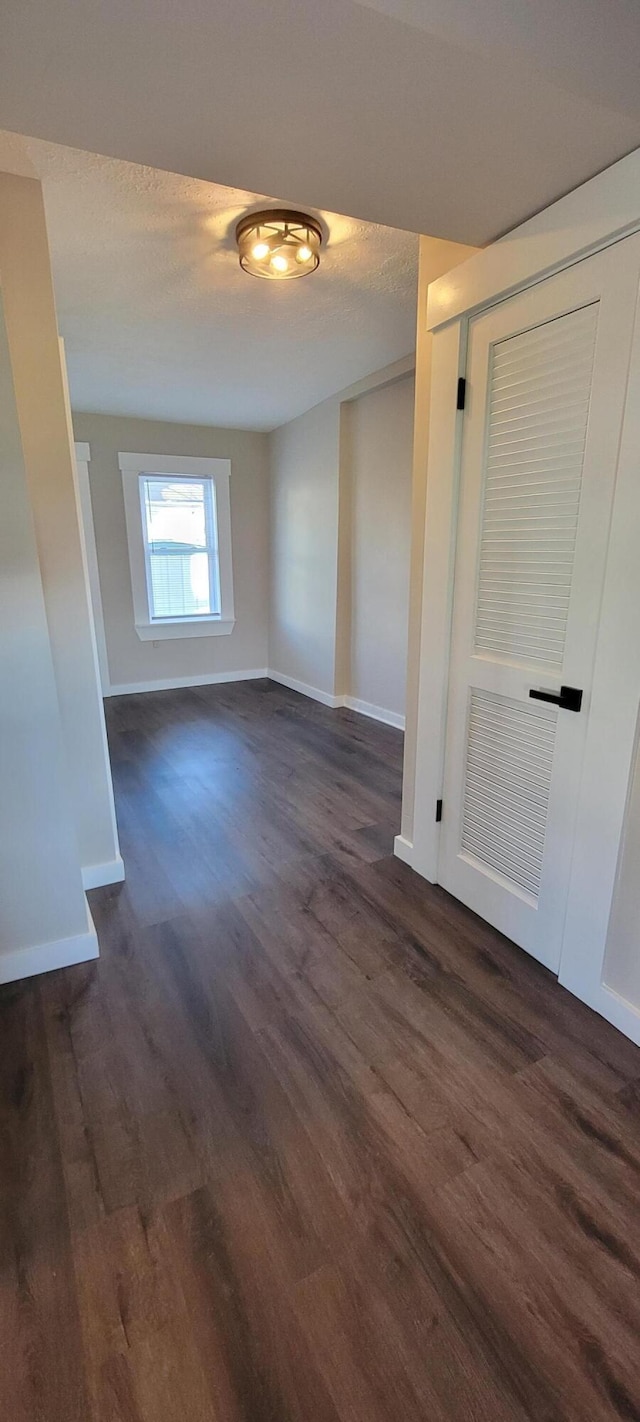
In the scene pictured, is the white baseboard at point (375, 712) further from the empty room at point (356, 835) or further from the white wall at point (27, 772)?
the white wall at point (27, 772)

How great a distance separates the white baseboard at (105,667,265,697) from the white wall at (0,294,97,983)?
3.74 metres

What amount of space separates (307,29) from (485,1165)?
2.18 meters

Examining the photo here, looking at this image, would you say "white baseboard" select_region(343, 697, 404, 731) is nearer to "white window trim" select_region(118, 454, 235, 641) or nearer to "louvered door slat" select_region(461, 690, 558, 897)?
"white window trim" select_region(118, 454, 235, 641)

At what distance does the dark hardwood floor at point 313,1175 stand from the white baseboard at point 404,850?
0.23 metres

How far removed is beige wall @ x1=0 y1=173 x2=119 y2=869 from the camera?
174 centimetres

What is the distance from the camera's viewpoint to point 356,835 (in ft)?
9.00

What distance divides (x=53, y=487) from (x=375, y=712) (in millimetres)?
3127

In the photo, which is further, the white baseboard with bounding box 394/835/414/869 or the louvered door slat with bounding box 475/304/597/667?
the white baseboard with bounding box 394/835/414/869

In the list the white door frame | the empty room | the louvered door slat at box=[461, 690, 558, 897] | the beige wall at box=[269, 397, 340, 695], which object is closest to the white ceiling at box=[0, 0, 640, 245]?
the empty room

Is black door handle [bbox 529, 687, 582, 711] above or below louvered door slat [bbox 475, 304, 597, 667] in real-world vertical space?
below

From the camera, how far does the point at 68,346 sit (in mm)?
3258

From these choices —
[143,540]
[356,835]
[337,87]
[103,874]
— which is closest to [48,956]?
[103,874]

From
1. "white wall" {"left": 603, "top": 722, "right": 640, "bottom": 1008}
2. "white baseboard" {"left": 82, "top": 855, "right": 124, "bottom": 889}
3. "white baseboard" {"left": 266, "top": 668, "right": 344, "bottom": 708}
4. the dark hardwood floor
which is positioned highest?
"white wall" {"left": 603, "top": 722, "right": 640, "bottom": 1008}

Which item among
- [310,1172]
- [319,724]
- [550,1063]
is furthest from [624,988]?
[319,724]
